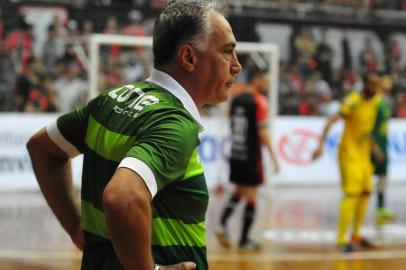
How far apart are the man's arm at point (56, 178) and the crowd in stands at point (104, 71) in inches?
419

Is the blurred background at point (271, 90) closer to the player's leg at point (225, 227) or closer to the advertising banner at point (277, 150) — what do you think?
the advertising banner at point (277, 150)

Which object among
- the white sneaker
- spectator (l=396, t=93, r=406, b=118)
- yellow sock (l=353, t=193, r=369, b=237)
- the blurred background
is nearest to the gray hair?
the blurred background

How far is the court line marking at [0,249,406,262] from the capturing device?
334 inches

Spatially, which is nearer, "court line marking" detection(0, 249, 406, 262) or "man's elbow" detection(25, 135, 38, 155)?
"man's elbow" detection(25, 135, 38, 155)

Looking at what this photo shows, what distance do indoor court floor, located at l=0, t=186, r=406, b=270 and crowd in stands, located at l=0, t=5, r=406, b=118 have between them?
81.3 inches

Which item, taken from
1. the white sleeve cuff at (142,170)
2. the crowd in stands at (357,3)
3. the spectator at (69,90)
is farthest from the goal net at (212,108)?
the white sleeve cuff at (142,170)

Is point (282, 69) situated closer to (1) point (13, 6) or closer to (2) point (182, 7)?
(1) point (13, 6)

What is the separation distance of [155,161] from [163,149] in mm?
45

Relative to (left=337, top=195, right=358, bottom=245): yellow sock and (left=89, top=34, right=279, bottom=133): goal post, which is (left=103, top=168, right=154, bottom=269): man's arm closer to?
(left=337, top=195, right=358, bottom=245): yellow sock

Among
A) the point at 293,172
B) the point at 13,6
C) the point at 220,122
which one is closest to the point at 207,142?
the point at 220,122

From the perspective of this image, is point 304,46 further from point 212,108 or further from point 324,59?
point 212,108

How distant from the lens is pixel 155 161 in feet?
7.28

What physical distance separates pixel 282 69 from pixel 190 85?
16.8 metres

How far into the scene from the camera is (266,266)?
26.9 ft
